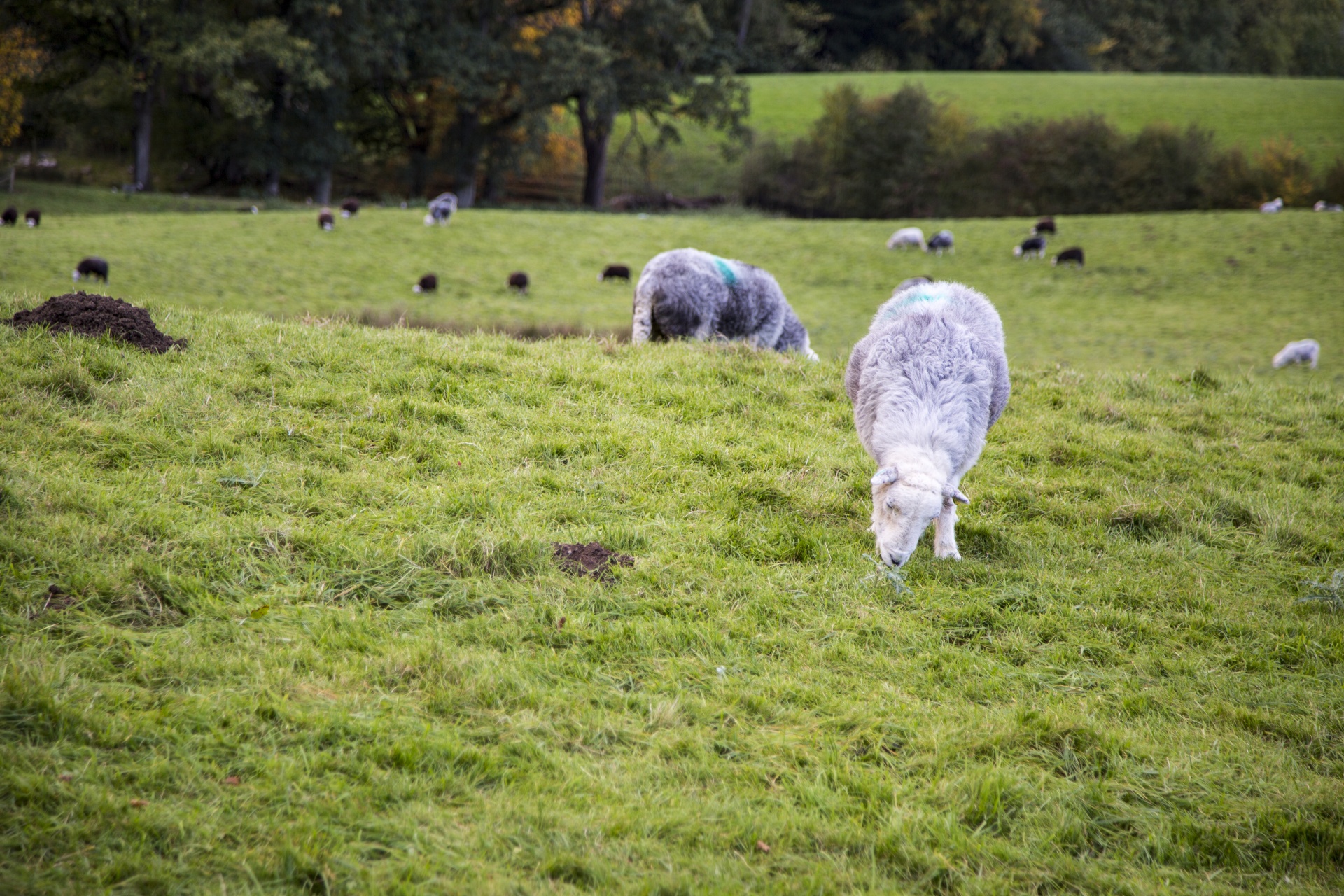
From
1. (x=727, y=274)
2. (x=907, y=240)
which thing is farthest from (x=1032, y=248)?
(x=727, y=274)

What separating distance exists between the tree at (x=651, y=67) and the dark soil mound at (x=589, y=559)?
119 feet

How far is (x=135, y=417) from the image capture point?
6355 millimetres

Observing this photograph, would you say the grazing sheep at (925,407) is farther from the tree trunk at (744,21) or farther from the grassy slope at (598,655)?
the tree trunk at (744,21)

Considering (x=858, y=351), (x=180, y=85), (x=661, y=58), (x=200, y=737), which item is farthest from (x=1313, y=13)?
(x=200, y=737)

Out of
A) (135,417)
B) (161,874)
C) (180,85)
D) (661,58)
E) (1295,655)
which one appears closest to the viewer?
(161,874)

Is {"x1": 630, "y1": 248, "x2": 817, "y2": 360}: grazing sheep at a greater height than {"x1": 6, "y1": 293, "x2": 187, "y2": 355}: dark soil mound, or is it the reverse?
{"x1": 630, "y1": 248, "x2": 817, "y2": 360}: grazing sheep

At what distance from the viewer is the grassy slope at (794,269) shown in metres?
22.4

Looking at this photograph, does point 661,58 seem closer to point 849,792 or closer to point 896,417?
point 896,417

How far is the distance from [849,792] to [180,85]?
4466 centimetres

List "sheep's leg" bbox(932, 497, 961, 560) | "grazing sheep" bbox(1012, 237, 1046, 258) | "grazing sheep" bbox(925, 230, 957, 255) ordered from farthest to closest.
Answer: "grazing sheep" bbox(925, 230, 957, 255) → "grazing sheep" bbox(1012, 237, 1046, 258) → "sheep's leg" bbox(932, 497, 961, 560)

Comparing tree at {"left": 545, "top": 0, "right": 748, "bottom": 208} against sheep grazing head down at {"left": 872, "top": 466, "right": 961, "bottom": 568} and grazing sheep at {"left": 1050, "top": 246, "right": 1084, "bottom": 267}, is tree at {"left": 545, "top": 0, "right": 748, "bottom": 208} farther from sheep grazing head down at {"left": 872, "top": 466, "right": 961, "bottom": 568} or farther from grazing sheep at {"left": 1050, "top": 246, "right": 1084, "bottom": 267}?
sheep grazing head down at {"left": 872, "top": 466, "right": 961, "bottom": 568}

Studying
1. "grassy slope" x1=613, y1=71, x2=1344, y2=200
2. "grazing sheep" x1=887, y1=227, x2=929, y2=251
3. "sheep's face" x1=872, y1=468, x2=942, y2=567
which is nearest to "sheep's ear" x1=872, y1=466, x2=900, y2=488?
"sheep's face" x1=872, y1=468, x2=942, y2=567

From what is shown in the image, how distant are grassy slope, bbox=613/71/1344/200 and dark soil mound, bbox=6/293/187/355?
46834mm

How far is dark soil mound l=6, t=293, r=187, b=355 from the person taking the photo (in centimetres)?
753
